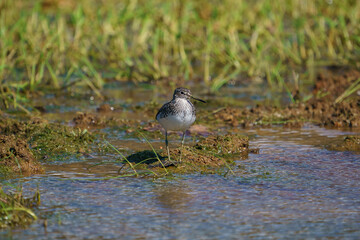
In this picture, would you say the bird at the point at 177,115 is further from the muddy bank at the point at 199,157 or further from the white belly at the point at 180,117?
the muddy bank at the point at 199,157

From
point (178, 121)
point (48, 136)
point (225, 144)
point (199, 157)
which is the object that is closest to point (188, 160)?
point (199, 157)

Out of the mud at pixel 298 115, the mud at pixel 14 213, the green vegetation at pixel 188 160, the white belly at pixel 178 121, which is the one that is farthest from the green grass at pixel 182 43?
the mud at pixel 14 213

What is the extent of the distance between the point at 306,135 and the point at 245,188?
9.42 feet

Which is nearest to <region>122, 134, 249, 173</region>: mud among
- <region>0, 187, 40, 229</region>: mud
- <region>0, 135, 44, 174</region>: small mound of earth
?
<region>0, 135, 44, 174</region>: small mound of earth

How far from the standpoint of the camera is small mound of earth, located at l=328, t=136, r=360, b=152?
318 inches

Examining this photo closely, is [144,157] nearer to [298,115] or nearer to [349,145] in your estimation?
[349,145]

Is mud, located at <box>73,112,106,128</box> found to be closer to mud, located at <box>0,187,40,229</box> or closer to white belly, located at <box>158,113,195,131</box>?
white belly, located at <box>158,113,195,131</box>

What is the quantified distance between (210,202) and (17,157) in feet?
8.02

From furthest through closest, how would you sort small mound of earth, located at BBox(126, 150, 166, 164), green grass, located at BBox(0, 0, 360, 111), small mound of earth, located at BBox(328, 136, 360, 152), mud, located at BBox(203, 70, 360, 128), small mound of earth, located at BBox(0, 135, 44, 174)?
green grass, located at BBox(0, 0, 360, 111) → mud, located at BBox(203, 70, 360, 128) → small mound of earth, located at BBox(328, 136, 360, 152) → small mound of earth, located at BBox(126, 150, 166, 164) → small mound of earth, located at BBox(0, 135, 44, 174)

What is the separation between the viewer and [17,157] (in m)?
7.13

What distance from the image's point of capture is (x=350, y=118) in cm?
962

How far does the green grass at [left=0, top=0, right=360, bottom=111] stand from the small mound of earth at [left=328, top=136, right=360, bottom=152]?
12.2 ft

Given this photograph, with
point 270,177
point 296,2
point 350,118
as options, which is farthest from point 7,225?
point 296,2

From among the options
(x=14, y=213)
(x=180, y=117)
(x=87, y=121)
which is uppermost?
(x=180, y=117)
